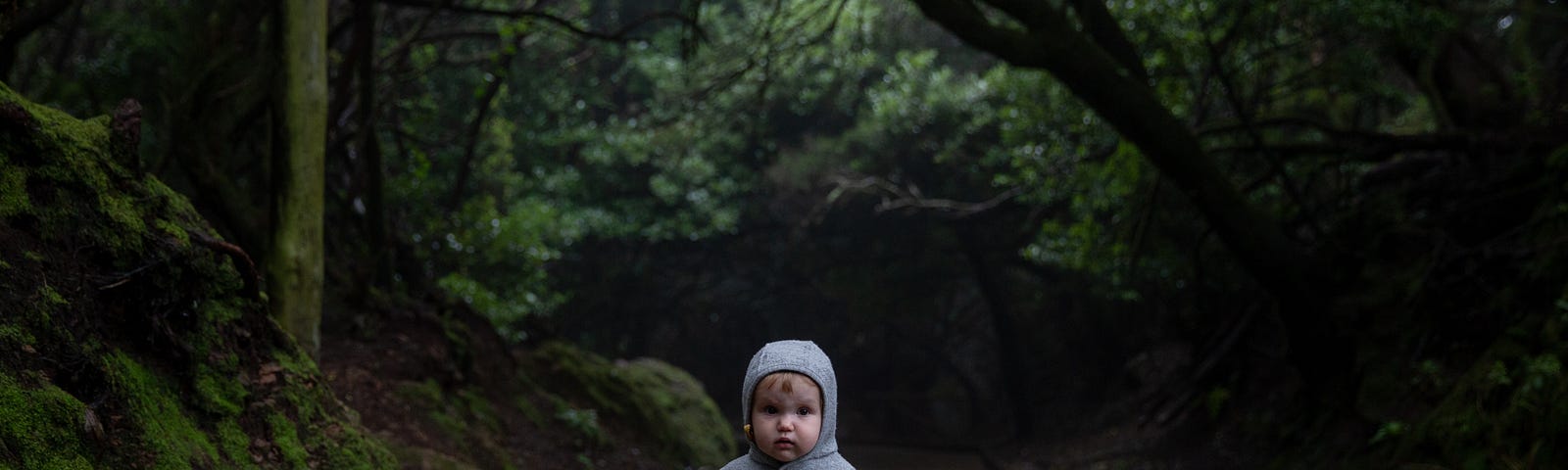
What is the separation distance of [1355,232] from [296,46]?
8.56 m

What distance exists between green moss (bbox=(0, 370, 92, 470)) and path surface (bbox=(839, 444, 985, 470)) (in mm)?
12317

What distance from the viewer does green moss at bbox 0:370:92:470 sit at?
2016mm

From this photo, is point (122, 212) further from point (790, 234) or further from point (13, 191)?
point (790, 234)

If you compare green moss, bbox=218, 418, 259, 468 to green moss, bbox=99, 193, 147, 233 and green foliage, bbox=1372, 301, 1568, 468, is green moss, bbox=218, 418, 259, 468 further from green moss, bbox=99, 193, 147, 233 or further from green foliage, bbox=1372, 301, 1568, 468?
green foliage, bbox=1372, 301, 1568, 468

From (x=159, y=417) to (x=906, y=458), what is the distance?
1457cm

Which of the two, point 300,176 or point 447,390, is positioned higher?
point 300,176

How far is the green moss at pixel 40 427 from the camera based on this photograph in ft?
6.61

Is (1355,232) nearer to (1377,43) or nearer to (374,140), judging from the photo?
(1377,43)

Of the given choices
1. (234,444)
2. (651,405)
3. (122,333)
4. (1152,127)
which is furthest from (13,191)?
(651,405)

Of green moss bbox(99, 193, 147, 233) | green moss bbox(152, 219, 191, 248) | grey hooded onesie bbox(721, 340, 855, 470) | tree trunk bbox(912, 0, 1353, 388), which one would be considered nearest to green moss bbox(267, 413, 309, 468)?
green moss bbox(152, 219, 191, 248)

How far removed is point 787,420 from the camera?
2.48 meters

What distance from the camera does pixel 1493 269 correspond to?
7250 mm

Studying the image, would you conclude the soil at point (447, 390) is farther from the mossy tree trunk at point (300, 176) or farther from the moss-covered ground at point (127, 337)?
the mossy tree trunk at point (300, 176)

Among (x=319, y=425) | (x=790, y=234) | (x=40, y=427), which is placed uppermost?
(x=790, y=234)
